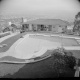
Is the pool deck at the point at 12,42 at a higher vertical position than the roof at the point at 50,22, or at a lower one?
lower

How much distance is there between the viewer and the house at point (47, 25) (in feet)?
12.6

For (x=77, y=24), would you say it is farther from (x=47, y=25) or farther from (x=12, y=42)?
(x=12, y=42)

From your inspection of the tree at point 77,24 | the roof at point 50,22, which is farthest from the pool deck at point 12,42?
the roof at point 50,22

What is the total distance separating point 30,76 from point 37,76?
18cm

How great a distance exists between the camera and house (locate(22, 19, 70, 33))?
152 inches

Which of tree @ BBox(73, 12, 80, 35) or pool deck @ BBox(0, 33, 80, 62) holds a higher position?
tree @ BBox(73, 12, 80, 35)

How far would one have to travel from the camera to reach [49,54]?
3527 mm

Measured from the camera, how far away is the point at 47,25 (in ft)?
12.8

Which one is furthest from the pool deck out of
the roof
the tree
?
the roof

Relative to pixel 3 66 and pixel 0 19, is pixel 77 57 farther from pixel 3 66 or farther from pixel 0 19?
pixel 0 19

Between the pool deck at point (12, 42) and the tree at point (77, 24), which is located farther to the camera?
the tree at point (77, 24)

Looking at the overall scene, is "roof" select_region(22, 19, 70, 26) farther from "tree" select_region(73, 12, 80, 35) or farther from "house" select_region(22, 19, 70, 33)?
"tree" select_region(73, 12, 80, 35)

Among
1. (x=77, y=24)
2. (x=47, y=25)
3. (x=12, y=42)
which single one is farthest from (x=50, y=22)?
(x=12, y=42)

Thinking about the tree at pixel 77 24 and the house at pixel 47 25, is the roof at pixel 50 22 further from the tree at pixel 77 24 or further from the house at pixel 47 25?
the tree at pixel 77 24
